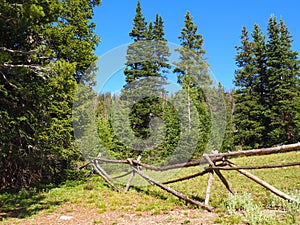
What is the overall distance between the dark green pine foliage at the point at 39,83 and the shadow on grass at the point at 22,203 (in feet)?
4.74

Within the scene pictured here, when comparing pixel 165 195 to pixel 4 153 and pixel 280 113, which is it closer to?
pixel 4 153

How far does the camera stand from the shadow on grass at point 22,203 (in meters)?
7.64

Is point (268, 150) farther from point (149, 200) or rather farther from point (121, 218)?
point (149, 200)

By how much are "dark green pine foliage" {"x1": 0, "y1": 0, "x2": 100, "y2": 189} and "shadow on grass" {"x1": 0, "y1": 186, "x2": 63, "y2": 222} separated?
4.74ft

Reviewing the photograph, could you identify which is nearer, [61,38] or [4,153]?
[4,153]

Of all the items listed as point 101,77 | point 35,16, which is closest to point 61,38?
point 101,77

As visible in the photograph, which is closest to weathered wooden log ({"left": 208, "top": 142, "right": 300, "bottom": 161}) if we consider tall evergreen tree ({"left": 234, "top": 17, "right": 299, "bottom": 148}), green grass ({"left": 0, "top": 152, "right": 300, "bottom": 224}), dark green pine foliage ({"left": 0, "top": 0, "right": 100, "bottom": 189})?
green grass ({"left": 0, "top": 152, "right": 300, "bottom": 224})

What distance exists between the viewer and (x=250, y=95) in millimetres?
31891

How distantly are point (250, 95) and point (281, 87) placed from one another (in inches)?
139

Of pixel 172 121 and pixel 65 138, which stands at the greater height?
pixel 172 121

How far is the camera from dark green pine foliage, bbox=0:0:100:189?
6740 mm

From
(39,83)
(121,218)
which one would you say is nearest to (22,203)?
(39,83)

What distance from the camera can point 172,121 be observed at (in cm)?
2294

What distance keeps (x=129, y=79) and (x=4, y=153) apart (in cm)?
1543
